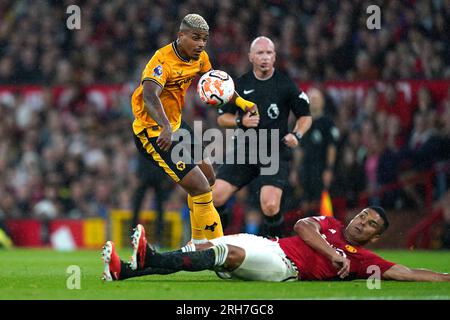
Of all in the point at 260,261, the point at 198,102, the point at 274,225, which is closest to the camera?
the point at 260,261

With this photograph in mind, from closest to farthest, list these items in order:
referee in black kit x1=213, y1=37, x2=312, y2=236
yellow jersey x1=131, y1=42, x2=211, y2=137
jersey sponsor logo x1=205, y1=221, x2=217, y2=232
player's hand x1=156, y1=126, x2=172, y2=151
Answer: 1. player's hand x1=156, y1=126, x2=172, y2=151
2. yellow jersey x1=131, y1=42, x2=211, y2=137
3. jersey sponsor logo x1=205, y1=221, x2=217, y2=232
4. referee in black kit x1=213, y1=37, x2=312, y2=236

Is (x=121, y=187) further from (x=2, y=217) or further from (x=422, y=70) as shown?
(x=422, y=70)

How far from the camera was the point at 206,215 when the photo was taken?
8609 millimetres

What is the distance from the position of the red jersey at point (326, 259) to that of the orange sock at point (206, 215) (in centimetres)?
124

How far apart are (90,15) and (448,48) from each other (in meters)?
7.32

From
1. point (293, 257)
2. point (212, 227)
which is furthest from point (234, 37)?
point (293, 257)

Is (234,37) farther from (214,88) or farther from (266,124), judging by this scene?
(214,88)

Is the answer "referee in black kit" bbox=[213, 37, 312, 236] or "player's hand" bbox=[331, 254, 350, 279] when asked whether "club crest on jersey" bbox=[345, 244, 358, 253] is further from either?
"referee in black kit" bbox=[213, 37, 312, 236]

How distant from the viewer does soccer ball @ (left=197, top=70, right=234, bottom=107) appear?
8.73 meters

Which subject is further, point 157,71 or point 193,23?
point 193,23

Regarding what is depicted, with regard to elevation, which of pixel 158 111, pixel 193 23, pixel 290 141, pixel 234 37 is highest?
pixel 234 37

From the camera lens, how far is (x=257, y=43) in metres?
10.1

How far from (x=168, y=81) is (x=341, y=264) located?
96.4 inches

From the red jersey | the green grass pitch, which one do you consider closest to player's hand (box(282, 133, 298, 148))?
the green grass pitch
